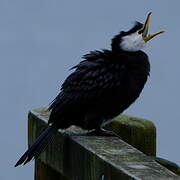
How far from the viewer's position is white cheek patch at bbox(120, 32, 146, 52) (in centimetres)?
572

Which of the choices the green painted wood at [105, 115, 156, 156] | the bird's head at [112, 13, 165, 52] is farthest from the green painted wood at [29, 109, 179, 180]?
the bird's head at [112, 13, 165, 52]

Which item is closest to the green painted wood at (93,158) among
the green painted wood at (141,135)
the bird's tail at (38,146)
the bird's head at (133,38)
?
the bird's tail at (38,146)

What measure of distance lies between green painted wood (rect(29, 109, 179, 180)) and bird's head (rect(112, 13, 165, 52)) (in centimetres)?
73

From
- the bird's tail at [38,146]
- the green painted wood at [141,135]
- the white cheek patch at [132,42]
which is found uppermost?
the white cheek patch at [132,42]

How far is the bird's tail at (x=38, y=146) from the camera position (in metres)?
5.05

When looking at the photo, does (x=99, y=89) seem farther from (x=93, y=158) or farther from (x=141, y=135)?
(x=93, y=158)

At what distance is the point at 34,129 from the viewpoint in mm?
5461

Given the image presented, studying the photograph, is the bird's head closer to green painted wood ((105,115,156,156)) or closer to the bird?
the bird

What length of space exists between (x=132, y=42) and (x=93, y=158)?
184 centimetres

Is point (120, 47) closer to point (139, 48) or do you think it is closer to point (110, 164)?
point (139, 48)

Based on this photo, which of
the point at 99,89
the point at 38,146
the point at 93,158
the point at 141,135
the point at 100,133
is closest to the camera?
the point at 93,158

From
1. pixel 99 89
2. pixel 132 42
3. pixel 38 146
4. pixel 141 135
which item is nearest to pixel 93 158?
pixel 141 135

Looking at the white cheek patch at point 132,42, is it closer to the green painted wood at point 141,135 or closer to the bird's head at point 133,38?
the bird's head at point 133,38

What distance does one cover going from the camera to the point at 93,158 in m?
4.09
